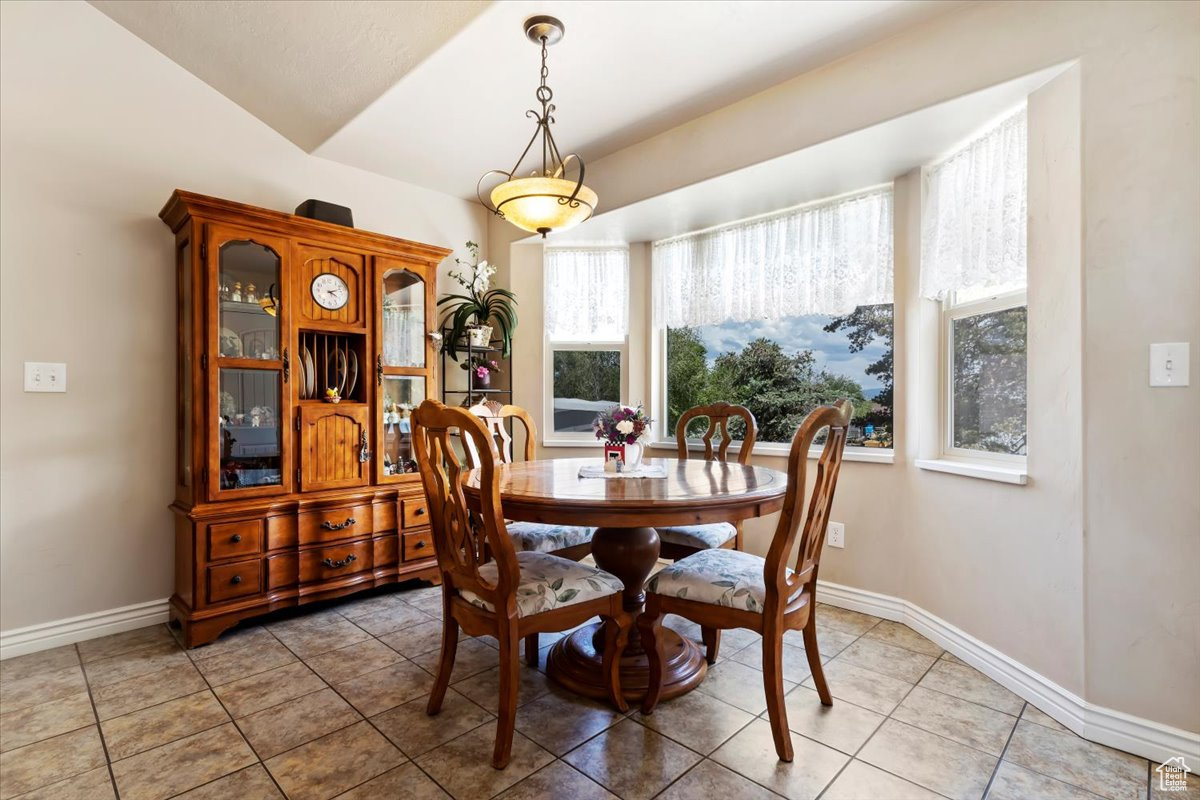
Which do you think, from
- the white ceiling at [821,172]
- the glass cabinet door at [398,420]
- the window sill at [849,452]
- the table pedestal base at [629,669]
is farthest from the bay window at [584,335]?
the table pedestal base at [629,669]

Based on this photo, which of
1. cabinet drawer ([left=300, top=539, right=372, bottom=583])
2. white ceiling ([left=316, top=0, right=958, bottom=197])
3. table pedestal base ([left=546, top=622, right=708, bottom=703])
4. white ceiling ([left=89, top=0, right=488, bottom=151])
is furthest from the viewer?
cabinet drawer ([left=300, top=539, right=372, bottom=583])

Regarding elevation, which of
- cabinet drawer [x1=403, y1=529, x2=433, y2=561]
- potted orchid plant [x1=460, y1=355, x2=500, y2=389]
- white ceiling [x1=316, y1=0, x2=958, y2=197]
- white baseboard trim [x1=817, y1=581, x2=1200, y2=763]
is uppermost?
white ceiling [x1=316, y1=0, x2=958, y2=197]

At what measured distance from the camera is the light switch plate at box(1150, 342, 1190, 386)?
1616 millimetres

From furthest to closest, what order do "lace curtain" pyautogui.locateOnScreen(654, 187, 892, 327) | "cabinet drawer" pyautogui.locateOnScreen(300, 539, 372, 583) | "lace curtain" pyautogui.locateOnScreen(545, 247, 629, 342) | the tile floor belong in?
1. "lace curtain" pyautogui.locateOnScreen(545, 247, 629, 342)
2. "lace curtain" pyautogui.locateOnScreen(654, 187, 892, 327)
3. "cabinet drawer" pyautogui.locateOnScreen(300, 539, 372, 583)
4. the tile floor

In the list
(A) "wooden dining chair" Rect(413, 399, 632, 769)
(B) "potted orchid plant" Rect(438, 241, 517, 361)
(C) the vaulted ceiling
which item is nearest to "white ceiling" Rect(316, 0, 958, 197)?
(C) the vaulted ceiling

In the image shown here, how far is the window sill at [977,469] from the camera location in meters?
2.07

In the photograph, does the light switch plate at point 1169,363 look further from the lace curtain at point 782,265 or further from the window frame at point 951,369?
the lace curtain at point 782,265

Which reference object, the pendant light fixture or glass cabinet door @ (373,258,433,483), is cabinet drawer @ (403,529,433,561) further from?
the pendant light fixture

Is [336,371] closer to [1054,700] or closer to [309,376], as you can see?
[309,376]

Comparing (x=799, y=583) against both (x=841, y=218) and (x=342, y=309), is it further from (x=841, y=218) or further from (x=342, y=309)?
(x=342, y=309)

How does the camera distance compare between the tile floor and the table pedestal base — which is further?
the table pedestal base

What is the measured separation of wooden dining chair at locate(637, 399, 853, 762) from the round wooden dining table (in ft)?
0.47

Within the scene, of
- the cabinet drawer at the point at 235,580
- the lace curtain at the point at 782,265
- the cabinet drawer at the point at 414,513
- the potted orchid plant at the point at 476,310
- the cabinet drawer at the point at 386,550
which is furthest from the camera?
the potted orchid plant at the point at 476,310

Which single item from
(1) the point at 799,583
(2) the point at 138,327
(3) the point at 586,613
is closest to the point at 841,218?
(1) the point at 799,583
